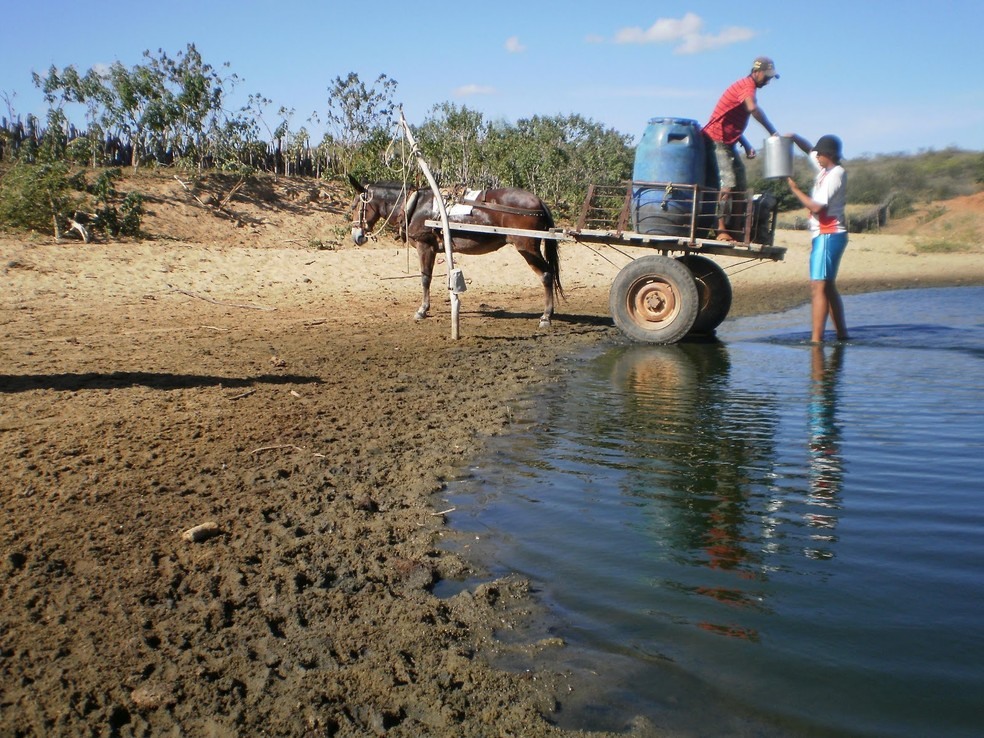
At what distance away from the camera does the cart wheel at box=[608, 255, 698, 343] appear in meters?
10.5

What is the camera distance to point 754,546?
444cm

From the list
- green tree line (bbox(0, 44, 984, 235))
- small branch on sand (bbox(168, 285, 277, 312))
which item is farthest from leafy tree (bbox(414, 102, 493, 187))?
small branch on sand (bbox(168, 285, 277, 312))

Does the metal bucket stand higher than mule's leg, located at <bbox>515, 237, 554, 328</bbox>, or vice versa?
the metal bucket

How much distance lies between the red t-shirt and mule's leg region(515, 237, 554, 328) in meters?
2.75

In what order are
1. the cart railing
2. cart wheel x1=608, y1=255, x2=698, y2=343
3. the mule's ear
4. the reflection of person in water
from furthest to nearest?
the mule's ear < cart wheel x1=608, y1=255, x2=698, y2=343 < the cart railing < the reflection of person in water

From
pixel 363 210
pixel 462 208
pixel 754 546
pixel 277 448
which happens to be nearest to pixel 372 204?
pixel 363 210

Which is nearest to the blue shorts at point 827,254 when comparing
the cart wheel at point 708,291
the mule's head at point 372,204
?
the cart wheel at point 708,291

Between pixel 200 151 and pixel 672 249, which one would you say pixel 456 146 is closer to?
pixel 200 151

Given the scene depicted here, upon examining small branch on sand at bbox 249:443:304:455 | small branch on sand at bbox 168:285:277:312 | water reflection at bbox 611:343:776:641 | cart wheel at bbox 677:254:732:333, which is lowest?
water reflection at bbox 611:343:776:641

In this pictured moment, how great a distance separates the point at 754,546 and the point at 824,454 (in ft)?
6.04

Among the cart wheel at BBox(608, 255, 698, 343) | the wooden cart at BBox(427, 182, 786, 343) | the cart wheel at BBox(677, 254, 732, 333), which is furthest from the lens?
A: the cart wheel at BBox(677, 254, 732, 333)

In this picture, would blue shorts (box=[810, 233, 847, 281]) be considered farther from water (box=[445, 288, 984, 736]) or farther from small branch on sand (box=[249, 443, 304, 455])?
small branch on sand (box=[249, 443, 304, 455])

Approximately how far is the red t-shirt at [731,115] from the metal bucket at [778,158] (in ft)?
2.54

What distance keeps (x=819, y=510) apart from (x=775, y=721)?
2162 millimetres
